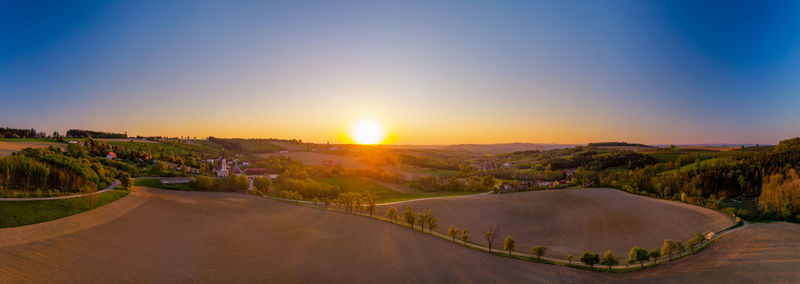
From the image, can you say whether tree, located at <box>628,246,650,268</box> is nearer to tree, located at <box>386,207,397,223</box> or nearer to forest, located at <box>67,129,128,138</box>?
tree, located at <box>386,207,397,223</box>

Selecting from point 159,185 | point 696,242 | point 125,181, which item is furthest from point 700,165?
point 159,185

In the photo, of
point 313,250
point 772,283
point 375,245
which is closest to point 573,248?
point 772,283

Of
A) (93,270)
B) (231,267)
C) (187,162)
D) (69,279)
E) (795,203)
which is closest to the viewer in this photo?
(69,279)

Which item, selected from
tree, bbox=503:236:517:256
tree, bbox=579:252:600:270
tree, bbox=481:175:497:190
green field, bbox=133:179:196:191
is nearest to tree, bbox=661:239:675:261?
tree, bbox=579:252:600:270

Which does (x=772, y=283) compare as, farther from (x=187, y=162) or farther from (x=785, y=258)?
(x=187, y=162)

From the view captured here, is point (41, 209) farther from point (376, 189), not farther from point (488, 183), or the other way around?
point (488, 183)
